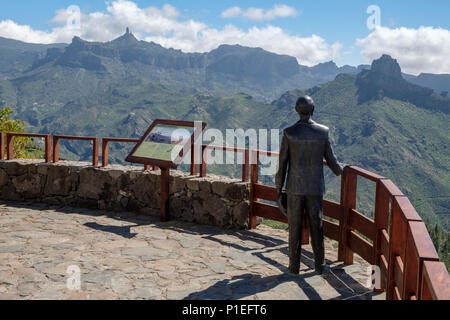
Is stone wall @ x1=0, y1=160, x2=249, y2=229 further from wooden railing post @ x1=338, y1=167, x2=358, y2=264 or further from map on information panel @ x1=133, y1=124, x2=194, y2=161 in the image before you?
wooden railing post @ x1=338, y1=167, x2=358, y2=264

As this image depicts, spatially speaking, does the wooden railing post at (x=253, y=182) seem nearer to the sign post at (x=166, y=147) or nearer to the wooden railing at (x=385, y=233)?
the wooden railing at (x=385, y=233)

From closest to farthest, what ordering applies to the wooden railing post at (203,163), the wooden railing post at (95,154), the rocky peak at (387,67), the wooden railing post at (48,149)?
the wooden railing post at (203,163)
the wooden railing post at (95,154)
the wooden railing post at (48,149)
the rocky peak at (387,67)

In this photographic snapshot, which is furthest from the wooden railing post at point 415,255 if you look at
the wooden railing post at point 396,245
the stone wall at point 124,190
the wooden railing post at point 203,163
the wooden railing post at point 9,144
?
the wooden railing post at point 9,144

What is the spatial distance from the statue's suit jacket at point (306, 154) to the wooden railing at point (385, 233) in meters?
0.52

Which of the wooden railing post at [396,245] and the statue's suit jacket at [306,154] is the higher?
the statue's suit jacket at [306,154]

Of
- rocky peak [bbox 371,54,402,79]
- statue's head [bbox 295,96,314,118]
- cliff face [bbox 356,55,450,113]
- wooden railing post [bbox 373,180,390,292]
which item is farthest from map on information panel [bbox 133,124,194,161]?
rocky peak [bbox 371,54,402,79]

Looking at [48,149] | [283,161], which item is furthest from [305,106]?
[48,149]

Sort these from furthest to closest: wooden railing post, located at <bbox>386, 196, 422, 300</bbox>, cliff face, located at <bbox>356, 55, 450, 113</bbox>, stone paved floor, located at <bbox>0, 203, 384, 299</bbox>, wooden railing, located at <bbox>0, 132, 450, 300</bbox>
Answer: cliff face, located at <bbox>356, 55, 450, 113</bbox> < stone paved floor, located at <bbox>0, 203, 384, 299</bbox> < wooden railing post, located at <bbox>386, 196, 422, 300</bbox> < wooden railing, located at <bbox>0, 132, 450, 300</bbox>

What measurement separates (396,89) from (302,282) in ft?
615

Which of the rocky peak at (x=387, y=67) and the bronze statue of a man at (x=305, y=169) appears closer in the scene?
the bronze statue of a man at (x=305, y=169)

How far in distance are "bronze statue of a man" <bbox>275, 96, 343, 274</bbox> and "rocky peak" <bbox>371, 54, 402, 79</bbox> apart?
191964mm

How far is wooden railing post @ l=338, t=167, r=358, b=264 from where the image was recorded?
17.4 ft

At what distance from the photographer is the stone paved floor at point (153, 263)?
4.50 m

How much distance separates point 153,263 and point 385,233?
277 cm
